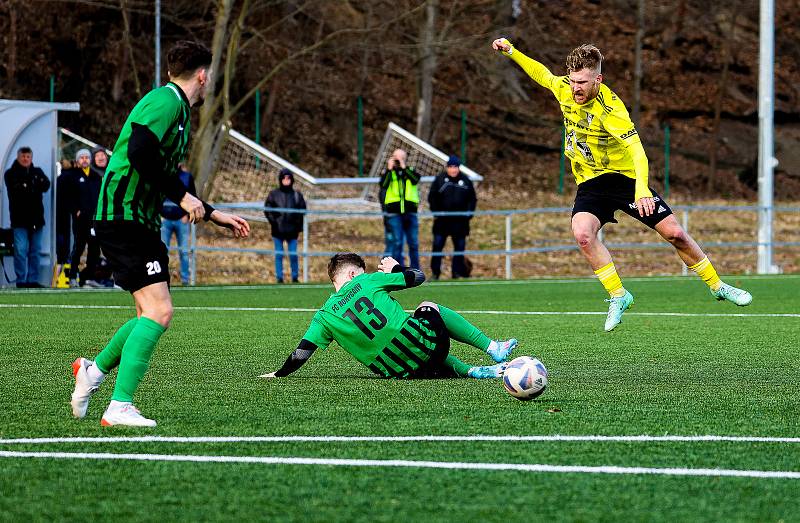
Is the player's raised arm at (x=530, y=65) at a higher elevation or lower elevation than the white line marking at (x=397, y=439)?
higher

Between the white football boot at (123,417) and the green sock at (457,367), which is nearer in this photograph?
the white football boot at (123,417)

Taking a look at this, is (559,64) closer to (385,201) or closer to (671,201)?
(671,201)

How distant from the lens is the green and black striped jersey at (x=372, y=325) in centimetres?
759

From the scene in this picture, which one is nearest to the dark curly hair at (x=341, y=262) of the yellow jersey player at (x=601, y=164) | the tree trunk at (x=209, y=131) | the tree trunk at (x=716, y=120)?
the yellow jersey player at (x=601, y=164)

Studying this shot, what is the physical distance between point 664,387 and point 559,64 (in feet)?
117

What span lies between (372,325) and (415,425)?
1497 mm

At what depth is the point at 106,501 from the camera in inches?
179

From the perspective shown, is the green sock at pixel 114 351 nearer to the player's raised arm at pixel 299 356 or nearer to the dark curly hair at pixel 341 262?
the player's raised arm at pixel 299 356

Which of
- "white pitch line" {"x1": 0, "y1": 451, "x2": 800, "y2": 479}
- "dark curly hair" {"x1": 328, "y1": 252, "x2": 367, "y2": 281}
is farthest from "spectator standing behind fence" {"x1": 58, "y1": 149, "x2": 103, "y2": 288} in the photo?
"white pitch line" {"x1": 0, "y1": 451, "x2": 800, "y2": 479}

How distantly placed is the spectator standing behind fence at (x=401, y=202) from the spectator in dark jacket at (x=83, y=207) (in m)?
4.49

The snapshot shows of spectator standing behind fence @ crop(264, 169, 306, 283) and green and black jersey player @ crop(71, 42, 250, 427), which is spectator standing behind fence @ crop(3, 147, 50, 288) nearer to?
spectator standing behind fence @ crop(264, 169, 306, 283)

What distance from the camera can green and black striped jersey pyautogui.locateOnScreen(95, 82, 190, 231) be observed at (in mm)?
6199

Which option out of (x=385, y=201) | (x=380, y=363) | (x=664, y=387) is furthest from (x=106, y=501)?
(x=385, y=201)

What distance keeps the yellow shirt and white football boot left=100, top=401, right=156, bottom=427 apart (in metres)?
4.19
